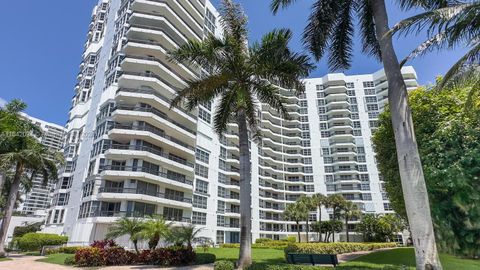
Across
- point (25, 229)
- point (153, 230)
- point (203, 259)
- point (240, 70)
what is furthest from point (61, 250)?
point (25, 229)

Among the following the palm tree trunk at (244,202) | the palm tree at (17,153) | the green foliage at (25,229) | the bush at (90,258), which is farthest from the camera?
the green foliage at (25,229)

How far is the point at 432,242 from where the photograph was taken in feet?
27.1

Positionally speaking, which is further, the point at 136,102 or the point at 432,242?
the point at 136,102

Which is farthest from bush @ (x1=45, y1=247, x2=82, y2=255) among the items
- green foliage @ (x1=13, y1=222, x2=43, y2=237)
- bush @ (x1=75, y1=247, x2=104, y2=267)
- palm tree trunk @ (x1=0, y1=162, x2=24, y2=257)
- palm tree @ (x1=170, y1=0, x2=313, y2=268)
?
green foliage @ (x1=13, y1=222, x2=43, y2=237)

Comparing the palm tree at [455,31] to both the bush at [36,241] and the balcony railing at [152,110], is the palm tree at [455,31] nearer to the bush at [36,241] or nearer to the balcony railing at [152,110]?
the balcony railing at [152,110]

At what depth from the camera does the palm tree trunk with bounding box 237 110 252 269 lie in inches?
562

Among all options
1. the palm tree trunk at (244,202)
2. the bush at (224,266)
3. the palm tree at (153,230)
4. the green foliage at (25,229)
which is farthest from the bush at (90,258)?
the green foliage at (25,229)

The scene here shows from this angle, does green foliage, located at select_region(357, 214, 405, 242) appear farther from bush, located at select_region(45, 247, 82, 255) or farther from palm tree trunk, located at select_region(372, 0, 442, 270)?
palm tree trunk, located at select_region(372, 0, 442, 270)

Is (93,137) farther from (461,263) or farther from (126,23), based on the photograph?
(461,263)

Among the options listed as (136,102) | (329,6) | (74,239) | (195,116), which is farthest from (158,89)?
(329,6)

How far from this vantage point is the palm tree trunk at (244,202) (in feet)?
46.8

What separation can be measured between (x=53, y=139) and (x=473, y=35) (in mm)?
81635

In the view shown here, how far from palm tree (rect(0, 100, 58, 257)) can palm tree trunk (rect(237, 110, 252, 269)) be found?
2149 cm

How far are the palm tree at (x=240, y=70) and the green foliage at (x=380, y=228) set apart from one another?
2216 inches
